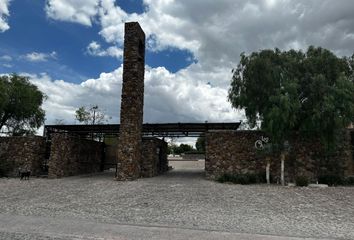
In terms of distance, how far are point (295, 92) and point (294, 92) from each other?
57 millimetres

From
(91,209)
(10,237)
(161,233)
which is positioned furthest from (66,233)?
(91,209)

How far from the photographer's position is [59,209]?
32.5 ft

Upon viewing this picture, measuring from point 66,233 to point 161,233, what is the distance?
1984 mm

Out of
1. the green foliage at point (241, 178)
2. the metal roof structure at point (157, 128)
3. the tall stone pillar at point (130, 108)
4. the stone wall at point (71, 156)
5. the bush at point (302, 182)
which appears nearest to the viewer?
the bush at point (302, 182)

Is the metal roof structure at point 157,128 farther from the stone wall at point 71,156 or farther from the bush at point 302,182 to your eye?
the bush at point 302,182

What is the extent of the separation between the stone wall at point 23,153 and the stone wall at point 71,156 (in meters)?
1.72

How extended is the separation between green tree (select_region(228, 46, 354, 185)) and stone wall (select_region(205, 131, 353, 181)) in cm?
95

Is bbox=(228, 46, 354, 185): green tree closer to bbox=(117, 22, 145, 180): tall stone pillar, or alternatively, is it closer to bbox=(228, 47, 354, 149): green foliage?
bbox=(228, 47, 354, 149): green foliage

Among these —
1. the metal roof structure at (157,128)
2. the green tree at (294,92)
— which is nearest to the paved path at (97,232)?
the green tree at (294,92)

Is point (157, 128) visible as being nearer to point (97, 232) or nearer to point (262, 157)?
point (262, 157)

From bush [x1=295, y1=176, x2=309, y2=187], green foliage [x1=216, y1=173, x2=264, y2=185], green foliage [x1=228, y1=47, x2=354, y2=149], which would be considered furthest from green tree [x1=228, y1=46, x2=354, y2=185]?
green foliage [x1=216, y1=173, x2=264, y2=185]

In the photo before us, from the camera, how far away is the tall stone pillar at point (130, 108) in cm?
1928

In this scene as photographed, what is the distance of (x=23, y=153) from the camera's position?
72.2 ft

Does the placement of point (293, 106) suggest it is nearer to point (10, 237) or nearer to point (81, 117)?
point (10, 237)
